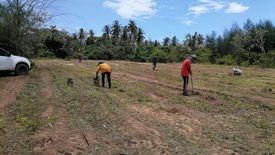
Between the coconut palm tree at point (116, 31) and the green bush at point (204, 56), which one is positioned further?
the coconut palm tree at point (116, 31)

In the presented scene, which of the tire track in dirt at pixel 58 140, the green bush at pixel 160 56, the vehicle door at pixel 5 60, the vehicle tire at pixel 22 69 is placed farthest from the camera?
the green bush at pixel 160 56

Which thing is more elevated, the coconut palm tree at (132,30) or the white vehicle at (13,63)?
the coconut palm tree at (132,30)

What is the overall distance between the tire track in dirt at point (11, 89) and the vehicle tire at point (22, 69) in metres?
1.13

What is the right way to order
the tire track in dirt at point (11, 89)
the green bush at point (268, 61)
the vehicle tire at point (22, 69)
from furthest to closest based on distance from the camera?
the green bush at point (268, 61) → the vehicle tire at point (22, 69) → the tire track in dirt at point (11, 89)

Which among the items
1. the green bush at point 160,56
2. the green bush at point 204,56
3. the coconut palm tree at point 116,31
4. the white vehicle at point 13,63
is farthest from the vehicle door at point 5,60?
the coconut palm tree at point 116,31

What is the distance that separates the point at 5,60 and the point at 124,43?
256 feet

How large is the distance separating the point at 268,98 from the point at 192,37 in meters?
84.3

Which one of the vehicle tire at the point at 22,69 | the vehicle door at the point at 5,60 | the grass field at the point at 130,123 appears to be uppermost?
the vehicle door at the point at 5,60

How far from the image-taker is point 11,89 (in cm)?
1800

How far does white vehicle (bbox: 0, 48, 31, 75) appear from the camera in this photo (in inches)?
917

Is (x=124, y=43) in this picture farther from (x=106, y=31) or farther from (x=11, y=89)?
(x=11, y=89)

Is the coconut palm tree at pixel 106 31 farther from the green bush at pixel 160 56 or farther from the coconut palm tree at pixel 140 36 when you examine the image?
the green bush at pixel 160 56

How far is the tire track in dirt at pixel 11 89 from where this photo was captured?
14943 millimetres

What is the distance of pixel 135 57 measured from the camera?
3332 inches
